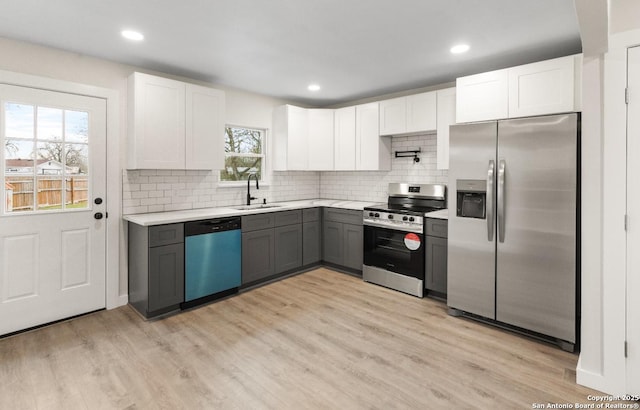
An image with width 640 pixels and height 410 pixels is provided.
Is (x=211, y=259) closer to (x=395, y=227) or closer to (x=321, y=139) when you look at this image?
(x=395, y=227)

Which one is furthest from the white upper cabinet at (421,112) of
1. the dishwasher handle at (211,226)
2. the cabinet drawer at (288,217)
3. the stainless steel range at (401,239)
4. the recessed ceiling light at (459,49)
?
the dishwasher handle at (211,226)

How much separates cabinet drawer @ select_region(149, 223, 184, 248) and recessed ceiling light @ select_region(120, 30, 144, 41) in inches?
63.4

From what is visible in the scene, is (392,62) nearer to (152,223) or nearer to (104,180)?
(152,223)

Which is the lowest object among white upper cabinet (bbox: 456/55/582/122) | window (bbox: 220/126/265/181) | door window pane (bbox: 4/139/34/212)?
door window pane (bbox: 4/139/34/212)

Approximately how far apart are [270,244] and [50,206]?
219cm

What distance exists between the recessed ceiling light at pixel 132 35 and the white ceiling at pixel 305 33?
0.19 feet

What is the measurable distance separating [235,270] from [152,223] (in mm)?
1072

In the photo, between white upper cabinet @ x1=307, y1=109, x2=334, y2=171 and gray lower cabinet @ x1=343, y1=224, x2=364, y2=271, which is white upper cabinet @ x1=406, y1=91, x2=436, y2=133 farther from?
gray lower cabinet @ x1=343, y1=224, x2=364, y2=271

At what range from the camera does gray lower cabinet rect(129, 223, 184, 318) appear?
10.4 feet

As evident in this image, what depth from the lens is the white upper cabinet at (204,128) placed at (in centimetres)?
370

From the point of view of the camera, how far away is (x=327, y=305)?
11.6 ft

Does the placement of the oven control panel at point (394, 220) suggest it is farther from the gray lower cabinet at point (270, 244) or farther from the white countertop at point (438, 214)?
the gray lower cabinet at point (270, 244)

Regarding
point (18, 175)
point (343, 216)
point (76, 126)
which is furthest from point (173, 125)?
point (343, 216)

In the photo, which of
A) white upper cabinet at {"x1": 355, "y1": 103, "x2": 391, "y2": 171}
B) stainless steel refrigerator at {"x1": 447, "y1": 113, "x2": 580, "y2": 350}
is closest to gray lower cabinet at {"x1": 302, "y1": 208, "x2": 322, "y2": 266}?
white upper cabinet at {"x1": 355, "y1": 103, "x2": 391, "y2": 171}
